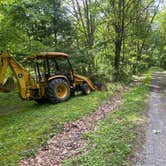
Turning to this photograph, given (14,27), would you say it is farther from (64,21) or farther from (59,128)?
(59,128)

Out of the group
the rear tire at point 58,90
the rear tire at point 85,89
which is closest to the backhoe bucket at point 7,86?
the rear tire at point 58,90

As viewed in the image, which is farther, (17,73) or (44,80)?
(44,80)

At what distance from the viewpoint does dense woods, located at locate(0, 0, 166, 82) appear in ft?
41.0

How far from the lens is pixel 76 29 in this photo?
17.7m

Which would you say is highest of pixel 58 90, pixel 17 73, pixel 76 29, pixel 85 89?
pixel 76 29

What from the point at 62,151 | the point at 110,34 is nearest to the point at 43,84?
the point at 62,151

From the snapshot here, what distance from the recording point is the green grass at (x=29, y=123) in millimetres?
5511

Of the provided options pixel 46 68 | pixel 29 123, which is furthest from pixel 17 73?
pixel 29 123

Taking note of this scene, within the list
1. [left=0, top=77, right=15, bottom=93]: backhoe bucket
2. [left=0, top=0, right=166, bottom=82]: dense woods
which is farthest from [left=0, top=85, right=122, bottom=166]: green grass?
[left=0, top=0, right=166, bottom=82]: dense woods

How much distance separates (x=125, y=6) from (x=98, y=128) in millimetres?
13160

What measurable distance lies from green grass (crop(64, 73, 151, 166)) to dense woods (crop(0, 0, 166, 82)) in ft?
21.8

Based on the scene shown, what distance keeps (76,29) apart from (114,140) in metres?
13.1

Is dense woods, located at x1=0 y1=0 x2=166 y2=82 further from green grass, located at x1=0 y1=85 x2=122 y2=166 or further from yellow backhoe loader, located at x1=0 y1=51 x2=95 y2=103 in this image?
green grass, located at x1=0 y1=85 x2=122 y2=166

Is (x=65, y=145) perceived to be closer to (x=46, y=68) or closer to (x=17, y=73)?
(x=17, y=73)
